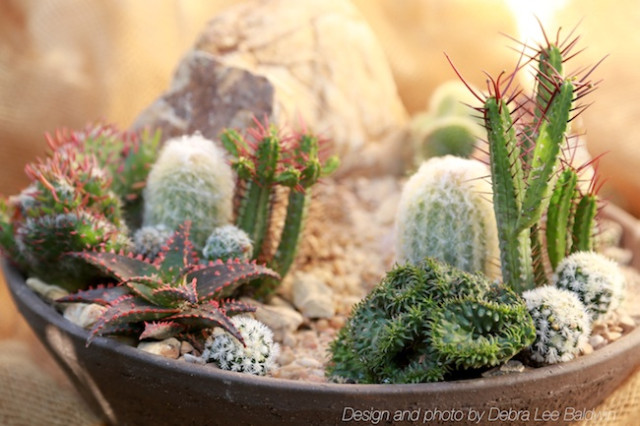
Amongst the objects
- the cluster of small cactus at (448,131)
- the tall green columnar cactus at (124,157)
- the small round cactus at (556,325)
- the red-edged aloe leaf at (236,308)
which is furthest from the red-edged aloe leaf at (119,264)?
the cluster of small cactus at (448,131)

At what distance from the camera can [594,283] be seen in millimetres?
1002

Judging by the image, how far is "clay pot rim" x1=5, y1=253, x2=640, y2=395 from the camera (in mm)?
834

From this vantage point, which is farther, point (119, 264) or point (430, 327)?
point (119, 264)

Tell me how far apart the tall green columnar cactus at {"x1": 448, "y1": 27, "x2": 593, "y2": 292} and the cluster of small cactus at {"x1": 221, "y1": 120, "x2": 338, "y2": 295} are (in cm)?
28

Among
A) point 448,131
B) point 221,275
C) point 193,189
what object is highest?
point 448,131

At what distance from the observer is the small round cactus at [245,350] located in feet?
3.03

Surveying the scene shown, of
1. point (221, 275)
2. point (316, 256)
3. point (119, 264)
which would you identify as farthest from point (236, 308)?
point (316, 256)

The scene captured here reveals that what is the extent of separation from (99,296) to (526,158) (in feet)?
1.91

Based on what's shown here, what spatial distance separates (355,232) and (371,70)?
374 millimetres

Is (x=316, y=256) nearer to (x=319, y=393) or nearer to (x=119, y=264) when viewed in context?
(x=119, y=264)

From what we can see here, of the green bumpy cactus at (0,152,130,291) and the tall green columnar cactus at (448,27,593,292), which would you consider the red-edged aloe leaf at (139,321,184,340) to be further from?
the tall green columnar cactus at (448,27,593,292)

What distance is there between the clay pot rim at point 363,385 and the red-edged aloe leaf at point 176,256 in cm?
12

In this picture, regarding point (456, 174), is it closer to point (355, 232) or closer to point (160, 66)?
point (355, 232)

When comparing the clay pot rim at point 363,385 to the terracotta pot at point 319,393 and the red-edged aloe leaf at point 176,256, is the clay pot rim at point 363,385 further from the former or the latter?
the red-edged aloe leaf at point 176,256
